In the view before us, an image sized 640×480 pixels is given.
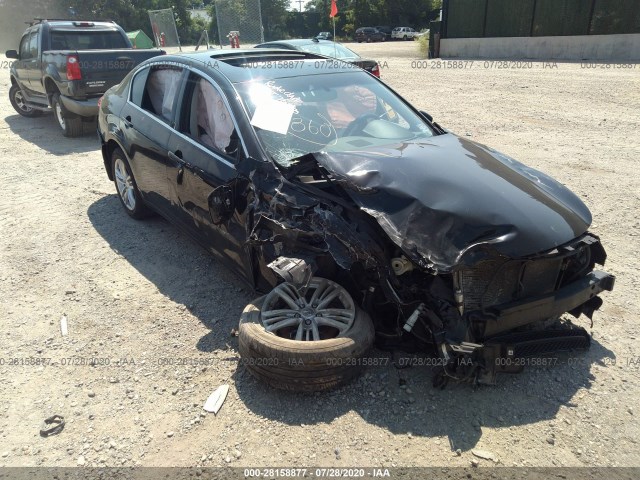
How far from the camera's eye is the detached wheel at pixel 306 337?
106 inches

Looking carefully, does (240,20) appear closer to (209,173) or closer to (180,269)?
(180,269)

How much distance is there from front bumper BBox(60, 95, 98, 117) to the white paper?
21.0 feet

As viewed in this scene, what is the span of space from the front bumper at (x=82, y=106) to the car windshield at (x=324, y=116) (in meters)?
6.15

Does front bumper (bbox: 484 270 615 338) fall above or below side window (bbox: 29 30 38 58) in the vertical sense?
below

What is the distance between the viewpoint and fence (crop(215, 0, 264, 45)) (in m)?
21.6

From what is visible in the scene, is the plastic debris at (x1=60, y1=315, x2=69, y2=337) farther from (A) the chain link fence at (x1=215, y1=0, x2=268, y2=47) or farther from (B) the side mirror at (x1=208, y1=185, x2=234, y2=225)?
(A) the chain link fence at (x1=215, y1=0, x2=268, y2=47)

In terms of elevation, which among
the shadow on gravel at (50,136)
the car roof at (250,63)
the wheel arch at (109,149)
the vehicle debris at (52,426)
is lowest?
the vehicle debris at (52,426)

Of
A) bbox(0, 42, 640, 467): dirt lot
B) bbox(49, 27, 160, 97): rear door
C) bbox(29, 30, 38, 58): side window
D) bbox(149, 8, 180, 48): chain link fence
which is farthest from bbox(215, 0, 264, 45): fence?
bbox(0, 42, 640, 467): dirt lot

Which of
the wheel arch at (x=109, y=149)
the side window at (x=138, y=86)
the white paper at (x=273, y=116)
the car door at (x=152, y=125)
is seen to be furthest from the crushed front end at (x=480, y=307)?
the wheel arch at (x=109, y=149)

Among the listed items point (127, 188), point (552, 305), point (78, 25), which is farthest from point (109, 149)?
point (78, 25)

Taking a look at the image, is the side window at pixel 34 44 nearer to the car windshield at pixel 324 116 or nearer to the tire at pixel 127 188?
the tire at pixel 127 188

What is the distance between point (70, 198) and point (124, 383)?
13.0 feet

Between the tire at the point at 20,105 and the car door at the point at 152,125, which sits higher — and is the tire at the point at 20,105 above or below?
below

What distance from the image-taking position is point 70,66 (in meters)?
8.34
